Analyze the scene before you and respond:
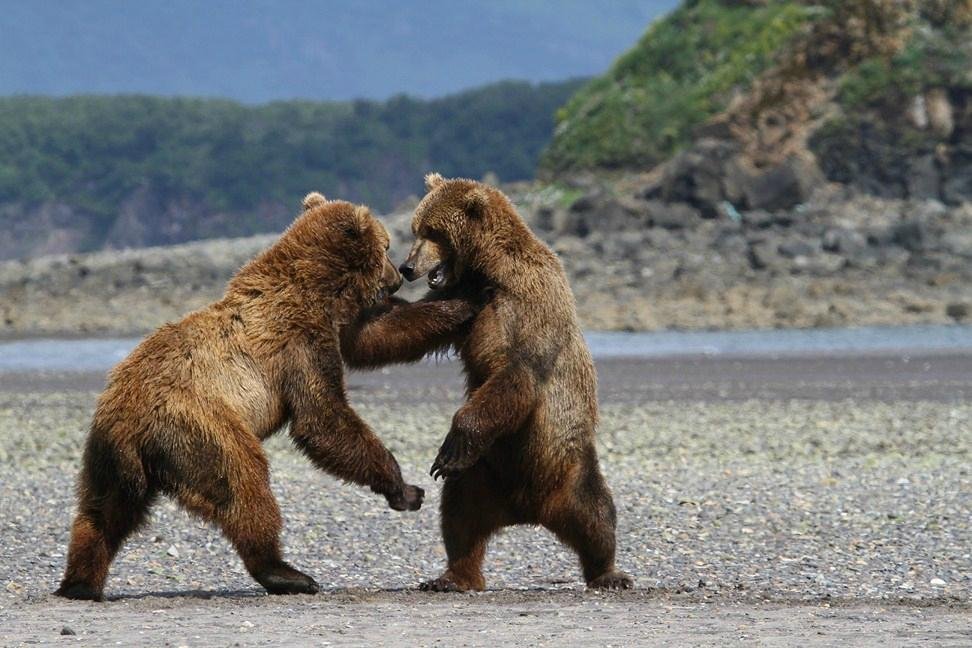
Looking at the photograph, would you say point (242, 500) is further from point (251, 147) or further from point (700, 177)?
point (251, 147)

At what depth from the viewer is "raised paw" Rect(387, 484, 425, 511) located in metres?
7.06

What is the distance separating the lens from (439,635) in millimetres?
6074

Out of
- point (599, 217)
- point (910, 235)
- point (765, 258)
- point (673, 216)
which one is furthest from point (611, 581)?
point (599, 217)

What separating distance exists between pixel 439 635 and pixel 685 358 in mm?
19578

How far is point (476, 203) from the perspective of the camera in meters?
7.46

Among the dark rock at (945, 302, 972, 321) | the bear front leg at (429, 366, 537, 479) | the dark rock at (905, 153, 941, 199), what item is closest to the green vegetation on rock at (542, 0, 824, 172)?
the dark rock at (905, 153, 941, 199)

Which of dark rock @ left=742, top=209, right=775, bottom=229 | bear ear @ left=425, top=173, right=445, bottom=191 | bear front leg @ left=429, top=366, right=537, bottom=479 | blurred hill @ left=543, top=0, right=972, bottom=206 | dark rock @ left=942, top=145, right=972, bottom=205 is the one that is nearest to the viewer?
bear front leg @ left=429, top=366, right=537, bottom=479

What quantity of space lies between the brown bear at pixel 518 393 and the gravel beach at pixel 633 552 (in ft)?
0.87

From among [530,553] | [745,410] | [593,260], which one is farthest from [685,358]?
[530,553]

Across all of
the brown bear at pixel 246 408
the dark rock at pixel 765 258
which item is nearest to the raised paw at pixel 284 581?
the brown bear at pixel 246 408

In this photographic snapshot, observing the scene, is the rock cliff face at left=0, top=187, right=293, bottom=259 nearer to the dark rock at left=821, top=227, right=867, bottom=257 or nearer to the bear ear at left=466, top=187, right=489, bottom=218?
the dark rock at left=821, top=227, right=867, bottom=257

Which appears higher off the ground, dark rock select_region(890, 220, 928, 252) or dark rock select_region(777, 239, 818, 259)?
dark rock select_region(890, 220, 928, 252)

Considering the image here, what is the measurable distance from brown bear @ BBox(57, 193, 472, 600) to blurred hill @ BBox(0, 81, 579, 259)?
72839 mm

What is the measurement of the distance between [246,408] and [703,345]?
22.2m
